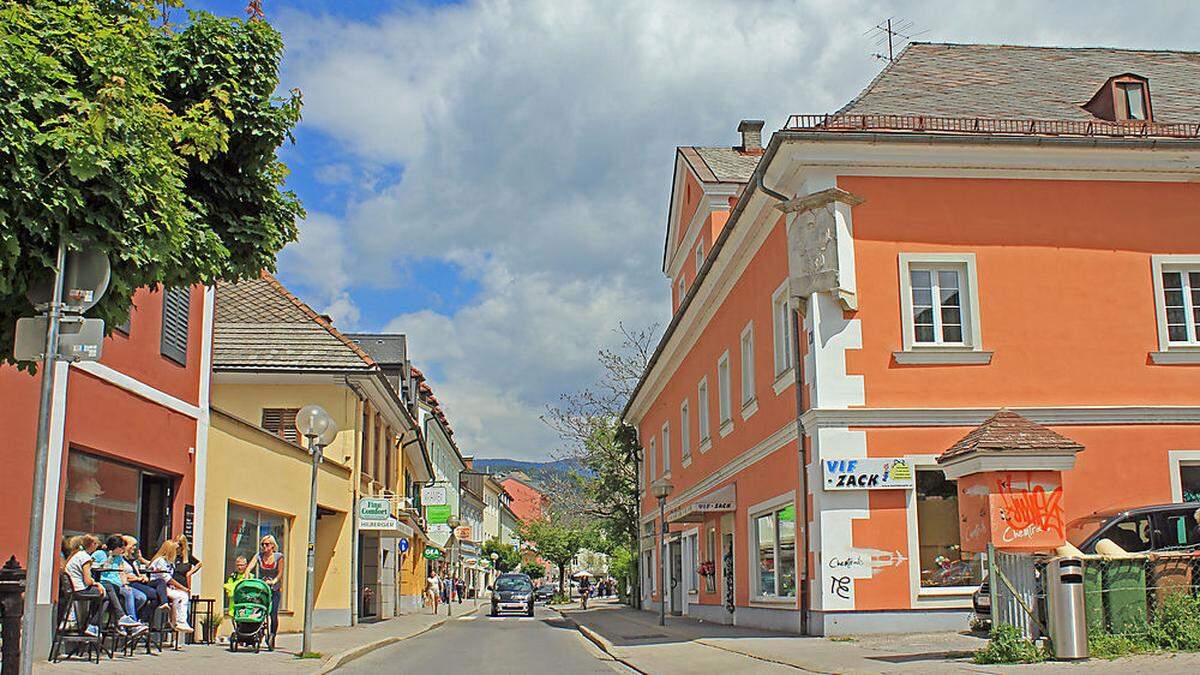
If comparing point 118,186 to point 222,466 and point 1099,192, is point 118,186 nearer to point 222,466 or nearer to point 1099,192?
point 222,466

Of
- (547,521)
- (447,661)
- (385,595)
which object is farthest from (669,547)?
(547,521)

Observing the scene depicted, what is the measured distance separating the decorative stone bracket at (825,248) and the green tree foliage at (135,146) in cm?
912

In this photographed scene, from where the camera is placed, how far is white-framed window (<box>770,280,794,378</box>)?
62.1 ft

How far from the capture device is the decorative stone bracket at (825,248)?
17.1 metres

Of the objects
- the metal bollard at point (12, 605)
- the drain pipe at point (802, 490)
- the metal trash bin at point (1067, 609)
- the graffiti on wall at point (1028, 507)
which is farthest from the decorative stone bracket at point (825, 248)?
the metal bollard at point (12, 605)

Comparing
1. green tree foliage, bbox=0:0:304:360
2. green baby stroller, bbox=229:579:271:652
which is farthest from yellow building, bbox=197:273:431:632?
green tree foliage, bbox=0:0:304:360

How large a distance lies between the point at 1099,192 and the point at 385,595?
2403 centimetres

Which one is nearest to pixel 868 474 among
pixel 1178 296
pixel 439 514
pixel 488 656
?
pixel 1178 296

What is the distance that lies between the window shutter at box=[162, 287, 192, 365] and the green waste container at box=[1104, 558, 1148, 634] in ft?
41.7

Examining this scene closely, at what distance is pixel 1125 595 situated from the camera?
1091cm

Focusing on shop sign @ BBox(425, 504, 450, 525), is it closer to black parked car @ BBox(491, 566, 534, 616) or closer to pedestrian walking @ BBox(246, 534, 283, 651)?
black parked car @ BBox(491, 566, 534, 616)

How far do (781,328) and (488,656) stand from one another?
7174 millimetres

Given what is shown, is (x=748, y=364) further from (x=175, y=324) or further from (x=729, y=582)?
(x=175, y=324)

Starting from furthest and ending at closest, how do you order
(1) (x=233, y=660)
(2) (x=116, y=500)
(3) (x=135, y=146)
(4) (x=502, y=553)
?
(4) (x=502, y=553) → (2) (x=116, y=500) → (1) (x=233, y=660) → (3) (x=135, y=146)
